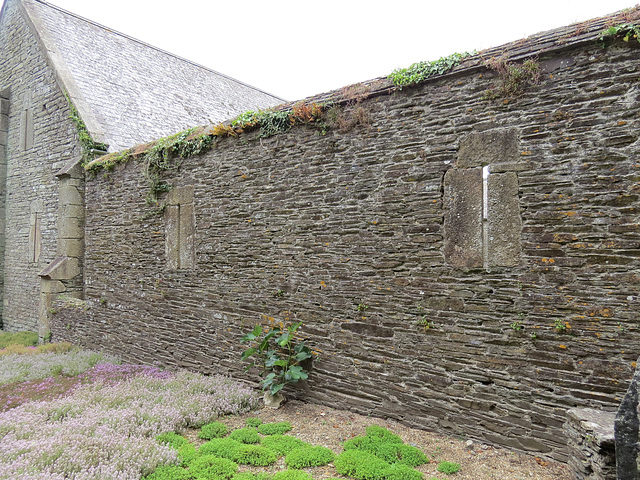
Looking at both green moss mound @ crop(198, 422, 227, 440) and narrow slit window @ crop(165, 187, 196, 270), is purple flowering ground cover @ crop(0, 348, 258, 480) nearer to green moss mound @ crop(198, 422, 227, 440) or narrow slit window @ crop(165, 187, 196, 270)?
green moss mound @ crop(198, 422, 227, 440)

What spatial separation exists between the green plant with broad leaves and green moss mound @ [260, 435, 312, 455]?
0.83 m

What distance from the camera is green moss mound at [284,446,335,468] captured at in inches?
162

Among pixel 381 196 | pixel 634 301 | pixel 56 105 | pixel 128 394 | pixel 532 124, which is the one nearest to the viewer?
pixel 634 301

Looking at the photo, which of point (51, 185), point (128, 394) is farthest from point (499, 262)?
point (51, 185)

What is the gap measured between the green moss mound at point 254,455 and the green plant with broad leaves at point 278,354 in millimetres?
1106

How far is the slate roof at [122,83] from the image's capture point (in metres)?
10.6

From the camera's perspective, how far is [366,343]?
205 inches

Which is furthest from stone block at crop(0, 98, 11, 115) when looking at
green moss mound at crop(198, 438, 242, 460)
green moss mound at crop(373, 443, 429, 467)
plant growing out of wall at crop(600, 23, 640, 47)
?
plant growing out of wall at crop(600, 23, 640, 47)

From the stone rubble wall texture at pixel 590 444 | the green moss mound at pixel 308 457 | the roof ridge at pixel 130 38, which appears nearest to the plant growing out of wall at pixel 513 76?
the stone rubble wall texture at pixel 590 444

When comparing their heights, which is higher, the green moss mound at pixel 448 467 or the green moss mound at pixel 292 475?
the green moss mound at pixel 448 467

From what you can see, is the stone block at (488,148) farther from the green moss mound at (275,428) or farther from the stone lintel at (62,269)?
the stone lintel at (62,269)

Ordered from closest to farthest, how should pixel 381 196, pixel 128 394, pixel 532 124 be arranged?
1. pixel 532 124
2. pixel 381 196
3. pixel 128 394

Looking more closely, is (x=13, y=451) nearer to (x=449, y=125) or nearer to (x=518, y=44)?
(x=449, y=125)

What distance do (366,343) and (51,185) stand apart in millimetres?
10237
